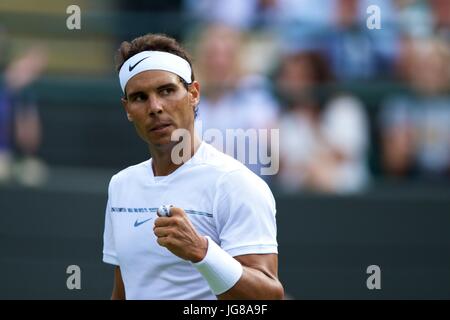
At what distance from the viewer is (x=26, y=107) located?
9117 mm

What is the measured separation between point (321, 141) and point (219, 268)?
4.79 m

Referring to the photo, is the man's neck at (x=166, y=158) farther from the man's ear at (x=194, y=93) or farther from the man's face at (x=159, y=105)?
the man's ear at (x=194, y=93)

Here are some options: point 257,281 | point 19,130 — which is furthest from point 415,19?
point 257,281

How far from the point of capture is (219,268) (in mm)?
4211

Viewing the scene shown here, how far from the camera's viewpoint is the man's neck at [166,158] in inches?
187

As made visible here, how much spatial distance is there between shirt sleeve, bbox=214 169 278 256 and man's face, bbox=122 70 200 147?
411 millimetres

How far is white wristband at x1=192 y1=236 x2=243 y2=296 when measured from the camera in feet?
→ 13.8

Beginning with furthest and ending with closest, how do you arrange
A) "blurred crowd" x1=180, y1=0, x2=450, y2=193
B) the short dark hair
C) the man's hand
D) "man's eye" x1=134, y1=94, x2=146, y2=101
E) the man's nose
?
"blurred crowd" x1=180, y1=0, x2=450, y2=193 < the short dark hair < "man's eye" x1=134, y1=94, x2=146, y2=101 < the man's nose < the man's hand

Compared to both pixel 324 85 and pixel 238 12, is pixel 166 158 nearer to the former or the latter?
pixel 324 85

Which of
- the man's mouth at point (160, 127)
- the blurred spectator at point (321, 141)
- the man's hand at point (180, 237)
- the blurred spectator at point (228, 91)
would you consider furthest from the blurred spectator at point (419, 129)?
the man's hand at point (180, 237)

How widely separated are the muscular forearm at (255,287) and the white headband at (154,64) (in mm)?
1029

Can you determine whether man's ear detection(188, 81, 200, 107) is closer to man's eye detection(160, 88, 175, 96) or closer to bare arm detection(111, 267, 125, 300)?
man's eye detection(160, 88, 175, 96)

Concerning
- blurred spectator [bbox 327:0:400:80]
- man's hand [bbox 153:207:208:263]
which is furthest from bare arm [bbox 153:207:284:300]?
blurred spectator [bbox 327:0:400:80]
